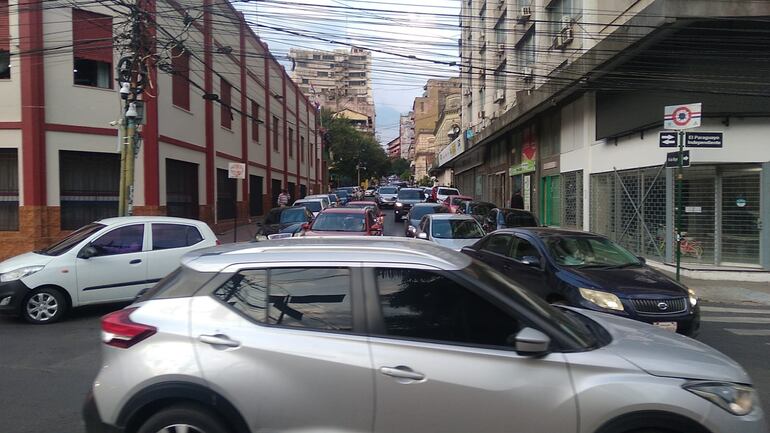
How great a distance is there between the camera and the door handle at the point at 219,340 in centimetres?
306

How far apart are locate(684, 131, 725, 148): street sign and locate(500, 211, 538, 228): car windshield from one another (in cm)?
625

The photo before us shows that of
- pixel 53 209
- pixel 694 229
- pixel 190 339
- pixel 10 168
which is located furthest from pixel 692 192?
pixel 10 168

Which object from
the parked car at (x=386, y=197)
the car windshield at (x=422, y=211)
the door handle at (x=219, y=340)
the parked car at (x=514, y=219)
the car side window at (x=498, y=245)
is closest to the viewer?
the door handle at (x=219, y=340)

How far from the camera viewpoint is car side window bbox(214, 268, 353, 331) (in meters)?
3.17

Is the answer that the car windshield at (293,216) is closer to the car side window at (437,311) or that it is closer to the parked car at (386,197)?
the car side window at (437,311)

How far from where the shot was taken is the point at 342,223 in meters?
13.5

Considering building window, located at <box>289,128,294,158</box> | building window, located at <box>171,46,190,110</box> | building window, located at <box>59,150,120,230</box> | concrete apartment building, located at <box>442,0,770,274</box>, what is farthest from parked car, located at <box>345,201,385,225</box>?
building window, located at <box>289,128,294,158</box>

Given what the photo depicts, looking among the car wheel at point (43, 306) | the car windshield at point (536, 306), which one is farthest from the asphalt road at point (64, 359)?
the car windshield at point (536, 306)

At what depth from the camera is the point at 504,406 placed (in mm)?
2891

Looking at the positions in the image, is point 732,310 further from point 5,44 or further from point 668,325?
point 5,44

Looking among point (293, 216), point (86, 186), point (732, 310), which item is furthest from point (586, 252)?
point (86, 186)

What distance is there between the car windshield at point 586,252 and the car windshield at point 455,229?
4.89m

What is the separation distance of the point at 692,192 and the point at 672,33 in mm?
4159

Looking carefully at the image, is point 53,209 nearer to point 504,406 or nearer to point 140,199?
point 140,199
